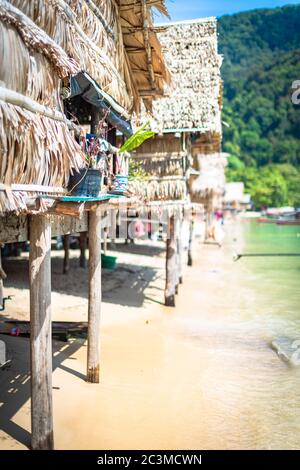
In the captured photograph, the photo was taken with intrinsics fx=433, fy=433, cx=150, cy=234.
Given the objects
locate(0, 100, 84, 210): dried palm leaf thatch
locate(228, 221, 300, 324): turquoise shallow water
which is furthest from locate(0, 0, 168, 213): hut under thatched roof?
locate(228, 221, 300, 324): turquoise shallow water

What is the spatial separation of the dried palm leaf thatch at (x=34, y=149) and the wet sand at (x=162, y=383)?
290 centimetres

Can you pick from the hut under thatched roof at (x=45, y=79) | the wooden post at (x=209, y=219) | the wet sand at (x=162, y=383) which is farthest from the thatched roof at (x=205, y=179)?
the hut under thatched roof at (x=45, y=79)

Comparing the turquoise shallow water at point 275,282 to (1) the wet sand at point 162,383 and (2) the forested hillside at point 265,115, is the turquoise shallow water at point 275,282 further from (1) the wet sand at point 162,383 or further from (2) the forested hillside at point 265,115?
(2) the forested hillside at point 265,115

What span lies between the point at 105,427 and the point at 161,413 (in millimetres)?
827

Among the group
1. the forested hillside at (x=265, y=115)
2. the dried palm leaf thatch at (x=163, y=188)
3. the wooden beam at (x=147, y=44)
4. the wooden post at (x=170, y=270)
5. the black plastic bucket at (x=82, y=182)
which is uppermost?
the forested hillside at (x=265, y=115)

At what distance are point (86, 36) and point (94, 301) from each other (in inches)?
143

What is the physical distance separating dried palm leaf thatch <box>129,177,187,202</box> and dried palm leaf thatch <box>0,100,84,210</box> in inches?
275

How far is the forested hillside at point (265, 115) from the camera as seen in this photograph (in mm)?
81438

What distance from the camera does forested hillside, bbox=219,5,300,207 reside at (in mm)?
81438

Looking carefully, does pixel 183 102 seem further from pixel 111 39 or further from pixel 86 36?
pixel 86 36

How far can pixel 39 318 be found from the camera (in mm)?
4242

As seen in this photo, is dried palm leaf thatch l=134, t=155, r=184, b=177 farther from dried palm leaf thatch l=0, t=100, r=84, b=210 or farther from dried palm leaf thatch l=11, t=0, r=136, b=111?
dried palm leaf thatch l=0, t=100, r=84, b=210

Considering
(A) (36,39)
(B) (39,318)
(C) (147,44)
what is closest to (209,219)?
(C) (147,44)

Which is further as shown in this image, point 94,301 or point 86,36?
point 94,301
